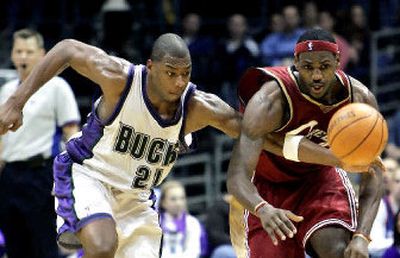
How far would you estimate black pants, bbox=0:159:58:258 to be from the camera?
964cm

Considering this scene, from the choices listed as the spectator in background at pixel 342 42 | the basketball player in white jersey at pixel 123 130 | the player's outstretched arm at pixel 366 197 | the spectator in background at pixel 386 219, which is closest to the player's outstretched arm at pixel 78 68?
the basketball player in white jersey at pixel 123 130

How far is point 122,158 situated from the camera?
741 cm

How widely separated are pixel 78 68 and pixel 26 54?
7.59ft

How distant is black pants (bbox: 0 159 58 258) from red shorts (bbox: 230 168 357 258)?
2.37 metres

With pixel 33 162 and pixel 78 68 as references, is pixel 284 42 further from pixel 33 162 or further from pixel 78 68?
pixel 78 68

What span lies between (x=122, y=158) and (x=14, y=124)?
78 cm

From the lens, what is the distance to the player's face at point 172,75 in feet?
23.6

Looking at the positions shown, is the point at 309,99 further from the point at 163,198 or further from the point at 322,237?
the point at 163,198

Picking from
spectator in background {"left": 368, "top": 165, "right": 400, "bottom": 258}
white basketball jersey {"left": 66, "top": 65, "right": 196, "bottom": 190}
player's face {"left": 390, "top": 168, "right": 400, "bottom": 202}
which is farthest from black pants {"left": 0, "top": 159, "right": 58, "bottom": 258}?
player's face {"left": 390, "top": 168, "right": 400, "bottom": 202}

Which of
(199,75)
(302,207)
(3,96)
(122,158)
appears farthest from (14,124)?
(199,75)

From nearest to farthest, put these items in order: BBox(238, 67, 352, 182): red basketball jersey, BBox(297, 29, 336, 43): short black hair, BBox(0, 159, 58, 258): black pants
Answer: BBox(297, 29, 336, 43): short black hair
BBox(238, 67, 352, 182): red basketball jersey
BBox(0, 159, 58, 258): black pants

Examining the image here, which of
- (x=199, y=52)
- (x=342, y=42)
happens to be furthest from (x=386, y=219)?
(x=199, y=52)

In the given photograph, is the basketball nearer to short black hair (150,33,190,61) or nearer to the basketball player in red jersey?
the basketball player in red jersey

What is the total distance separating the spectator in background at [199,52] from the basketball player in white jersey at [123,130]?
21.9ft
